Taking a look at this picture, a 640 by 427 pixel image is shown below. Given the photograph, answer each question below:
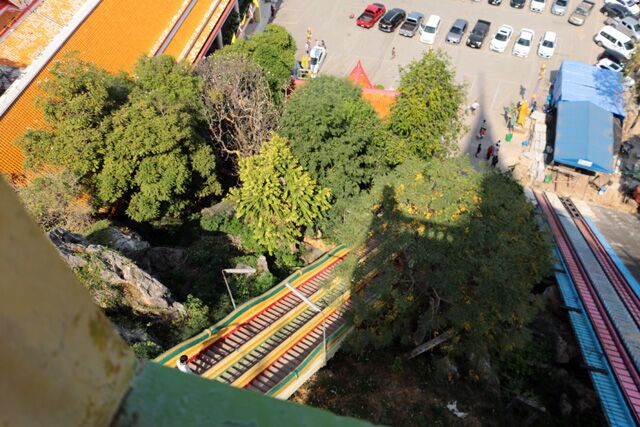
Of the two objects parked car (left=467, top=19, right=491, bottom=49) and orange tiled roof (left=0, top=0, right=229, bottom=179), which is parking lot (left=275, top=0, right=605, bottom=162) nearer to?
parked car (left=467, top=19, right=491, bottom=49)

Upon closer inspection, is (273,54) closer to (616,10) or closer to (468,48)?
(468,48)

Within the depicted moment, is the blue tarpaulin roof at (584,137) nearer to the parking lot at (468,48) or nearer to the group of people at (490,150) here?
the parking lot at (468,48)

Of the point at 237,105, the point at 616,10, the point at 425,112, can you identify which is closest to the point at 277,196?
the point at 237,105

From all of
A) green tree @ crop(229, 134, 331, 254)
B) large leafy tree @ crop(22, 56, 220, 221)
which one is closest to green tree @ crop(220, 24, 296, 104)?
large leafy tree @ crop(22, 56, 220, 221)

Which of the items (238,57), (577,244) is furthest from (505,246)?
(238,57)

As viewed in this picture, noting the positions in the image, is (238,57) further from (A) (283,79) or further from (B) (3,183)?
(B) (3,183)

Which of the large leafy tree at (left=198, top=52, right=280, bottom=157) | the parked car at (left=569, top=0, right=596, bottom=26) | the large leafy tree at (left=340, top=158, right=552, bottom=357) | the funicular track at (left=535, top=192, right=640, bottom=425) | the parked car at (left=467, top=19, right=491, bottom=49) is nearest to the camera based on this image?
the large leafy tree at (left=340, top=158, right=552, bottom=357)

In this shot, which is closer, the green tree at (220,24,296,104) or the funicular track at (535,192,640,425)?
the funicular track at (535,192,640,425)

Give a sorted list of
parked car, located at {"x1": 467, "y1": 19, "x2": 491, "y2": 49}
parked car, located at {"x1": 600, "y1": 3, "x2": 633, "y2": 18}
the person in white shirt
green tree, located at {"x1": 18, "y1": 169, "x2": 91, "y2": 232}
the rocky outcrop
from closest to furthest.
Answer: the person in white shirt → the rocky outcrop → green tree, located at {"x1": 18, "y1": 169, "x2": 91, "y2": 232} → parked car, located at {"x1": 467, "y1": 19, "x2": 491, "y2": 49} → parked car, located at {"x1": 600, "y1": 3, "x2": 633, "y2": 18}
